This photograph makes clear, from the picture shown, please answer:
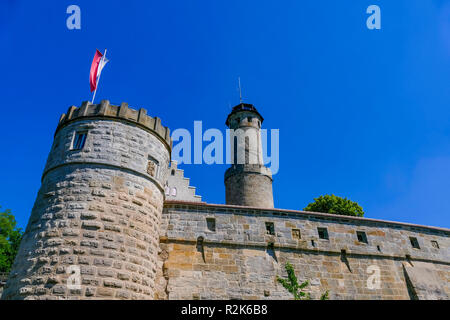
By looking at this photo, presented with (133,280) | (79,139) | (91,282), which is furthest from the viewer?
(79,139)

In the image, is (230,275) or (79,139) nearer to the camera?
(79,139)

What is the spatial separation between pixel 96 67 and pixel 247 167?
45.8ft

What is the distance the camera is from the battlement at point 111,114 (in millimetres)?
10867

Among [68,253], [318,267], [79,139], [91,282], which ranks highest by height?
[79,139]

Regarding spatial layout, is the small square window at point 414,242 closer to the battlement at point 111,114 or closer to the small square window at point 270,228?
the small square window at point 270,228

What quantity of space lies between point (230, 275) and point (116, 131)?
7068 mm

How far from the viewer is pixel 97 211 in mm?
9141

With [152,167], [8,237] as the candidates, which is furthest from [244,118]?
[8,237]

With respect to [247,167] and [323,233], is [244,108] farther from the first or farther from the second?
[323,233]

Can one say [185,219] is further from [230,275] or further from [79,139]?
[79,139]

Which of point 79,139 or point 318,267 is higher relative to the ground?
point 79,139

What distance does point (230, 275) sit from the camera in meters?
11.6

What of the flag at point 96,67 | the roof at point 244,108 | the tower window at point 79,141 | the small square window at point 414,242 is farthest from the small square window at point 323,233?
the roof at point 244,108

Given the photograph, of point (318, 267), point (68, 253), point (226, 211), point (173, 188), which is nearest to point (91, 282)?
point (68, 253)
